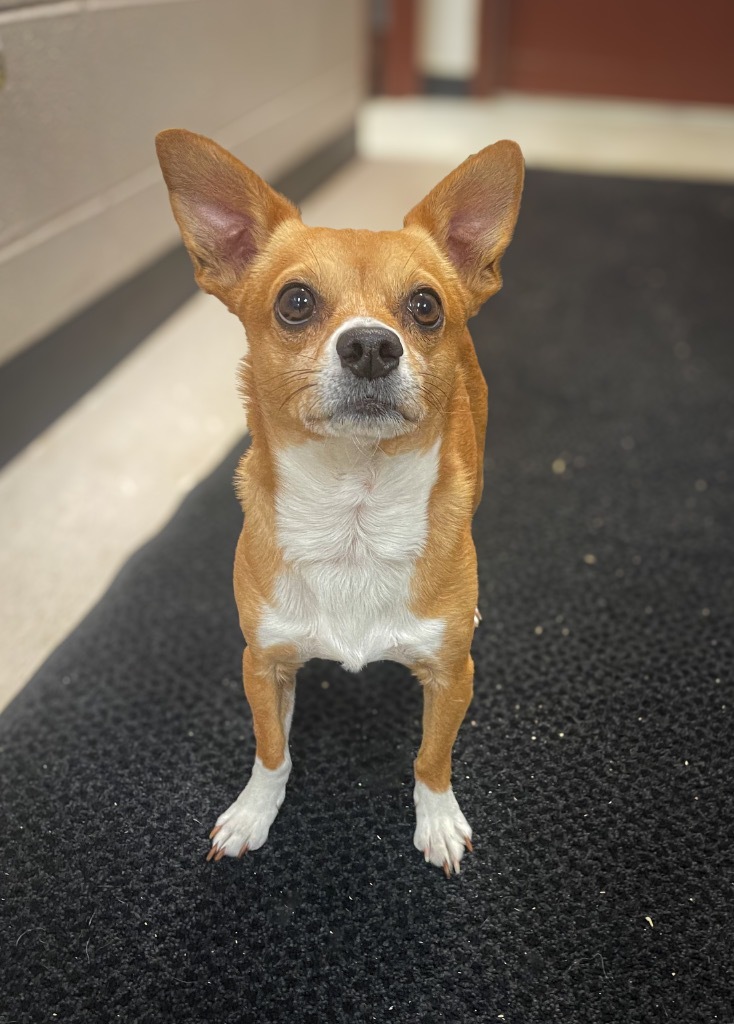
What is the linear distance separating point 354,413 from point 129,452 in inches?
49.3

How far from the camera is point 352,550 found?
1.03m

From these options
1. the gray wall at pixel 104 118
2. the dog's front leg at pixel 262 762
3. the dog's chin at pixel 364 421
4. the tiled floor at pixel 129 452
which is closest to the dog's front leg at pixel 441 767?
the dog's front leg at pixel 262 762

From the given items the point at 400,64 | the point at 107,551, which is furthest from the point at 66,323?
the point at 400,64

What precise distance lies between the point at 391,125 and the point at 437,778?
3.94 meters

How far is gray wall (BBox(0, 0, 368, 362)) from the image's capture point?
6.10 feet

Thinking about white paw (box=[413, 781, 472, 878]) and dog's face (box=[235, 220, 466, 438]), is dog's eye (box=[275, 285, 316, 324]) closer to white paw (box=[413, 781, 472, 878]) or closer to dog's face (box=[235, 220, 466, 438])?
dog's face (box=[235, 220, 466, 438])

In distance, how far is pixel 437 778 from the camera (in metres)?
1.17

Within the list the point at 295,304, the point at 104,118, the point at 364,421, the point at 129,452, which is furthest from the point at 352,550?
the point at 104,118

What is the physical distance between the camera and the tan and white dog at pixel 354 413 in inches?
36.8

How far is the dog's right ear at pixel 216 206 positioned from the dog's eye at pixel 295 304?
0.39ft

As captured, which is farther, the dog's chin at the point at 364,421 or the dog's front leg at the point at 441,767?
the dog's front leg at the point at 441,767

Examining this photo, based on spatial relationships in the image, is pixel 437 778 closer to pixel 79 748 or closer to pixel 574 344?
pixel 79 748

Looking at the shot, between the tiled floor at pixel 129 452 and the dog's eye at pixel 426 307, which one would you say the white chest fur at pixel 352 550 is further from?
the tiled floor at pixel 129 452

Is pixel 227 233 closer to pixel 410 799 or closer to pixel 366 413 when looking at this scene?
pixel 366 413
